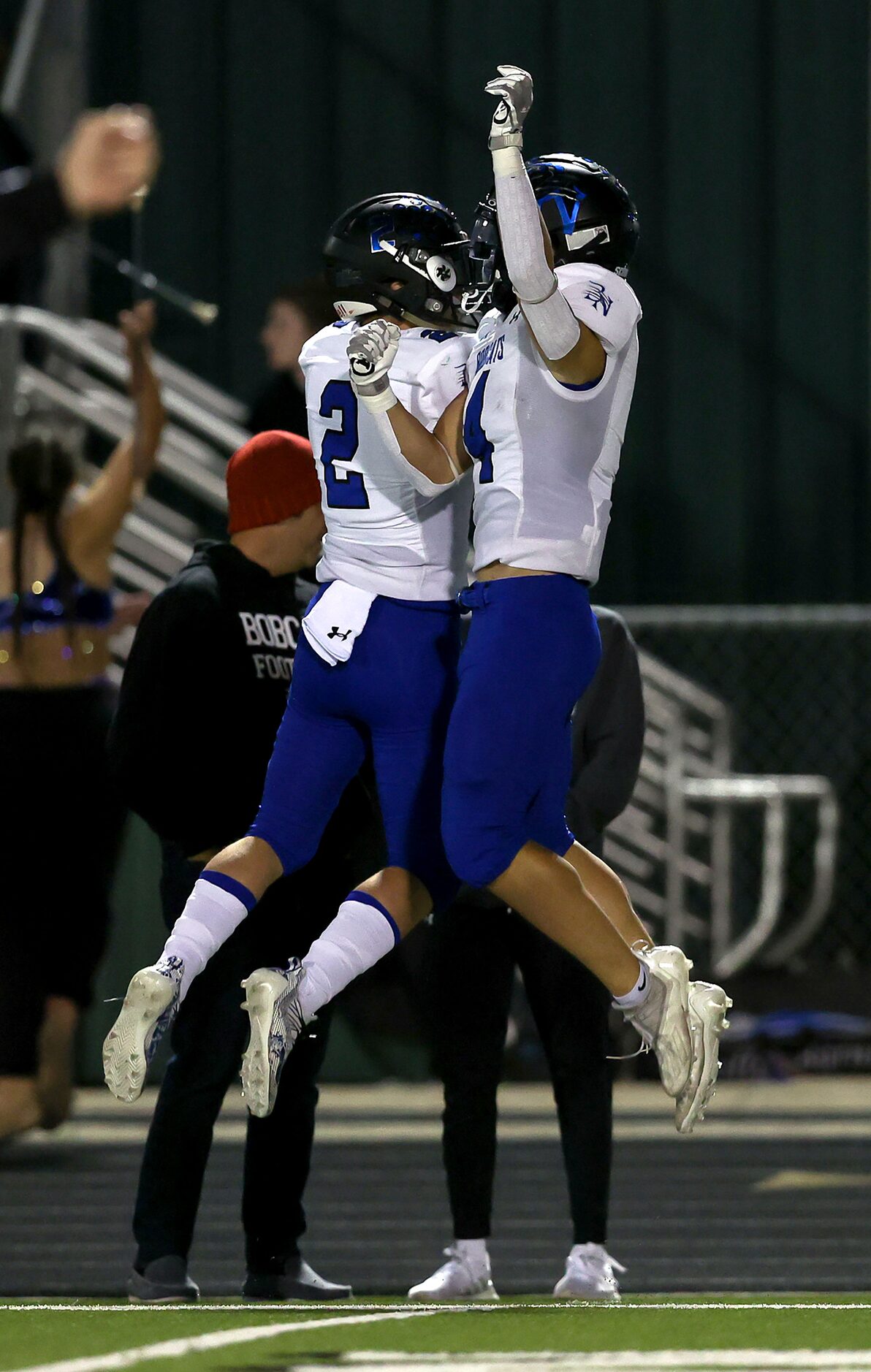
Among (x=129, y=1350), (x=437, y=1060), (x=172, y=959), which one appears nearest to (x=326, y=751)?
(x=172, y=959)

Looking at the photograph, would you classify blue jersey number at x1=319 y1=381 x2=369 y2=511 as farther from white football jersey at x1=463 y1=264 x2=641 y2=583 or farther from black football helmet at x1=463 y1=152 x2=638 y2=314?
black football helmet at x1=463 y1=152 x2=638 y2=314

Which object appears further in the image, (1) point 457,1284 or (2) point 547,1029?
(2) point 547,1029

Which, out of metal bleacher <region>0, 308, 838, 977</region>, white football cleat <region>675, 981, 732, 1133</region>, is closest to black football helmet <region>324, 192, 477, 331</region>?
white football cleat <region>675, 981, 732, 1133</region>

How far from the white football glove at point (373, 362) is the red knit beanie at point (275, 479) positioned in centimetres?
58

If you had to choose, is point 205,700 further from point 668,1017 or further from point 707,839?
point 707,839

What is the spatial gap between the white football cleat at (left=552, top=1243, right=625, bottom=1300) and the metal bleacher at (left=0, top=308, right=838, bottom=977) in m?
4.25

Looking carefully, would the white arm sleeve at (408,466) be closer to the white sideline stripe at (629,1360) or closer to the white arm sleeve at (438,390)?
the white arm sleeve at (438,390)

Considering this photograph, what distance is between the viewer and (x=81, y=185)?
9.91 feet

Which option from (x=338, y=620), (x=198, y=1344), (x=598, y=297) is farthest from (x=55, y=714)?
(x=198, y=1344)

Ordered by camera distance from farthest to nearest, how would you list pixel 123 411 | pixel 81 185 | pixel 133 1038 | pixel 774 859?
pixel 774 859, pixel 123 411, pixel 133 1038, pixel 81 185

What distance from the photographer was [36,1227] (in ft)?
18.7

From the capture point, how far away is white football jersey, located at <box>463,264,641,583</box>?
12.8 feet

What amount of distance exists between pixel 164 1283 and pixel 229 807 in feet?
3.10

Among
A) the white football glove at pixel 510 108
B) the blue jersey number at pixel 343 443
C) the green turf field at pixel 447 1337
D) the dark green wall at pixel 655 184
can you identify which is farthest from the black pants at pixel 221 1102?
the dark green wall at pixel 655 184
